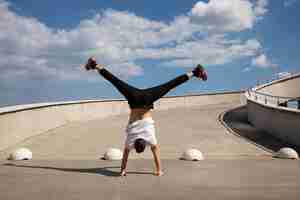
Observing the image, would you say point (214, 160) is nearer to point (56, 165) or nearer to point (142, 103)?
point (142, 103)

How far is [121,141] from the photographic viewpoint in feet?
43.8

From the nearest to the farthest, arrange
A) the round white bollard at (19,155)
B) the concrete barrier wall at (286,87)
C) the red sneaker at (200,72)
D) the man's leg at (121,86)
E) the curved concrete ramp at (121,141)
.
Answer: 1. the man's leg at (121,86)
2. the red sneaker at (200,72)
3. the round white bollard at (19,155)
4. the curved concrete ramp at (121,141)
5. the concrete barrier wall at (286,87)

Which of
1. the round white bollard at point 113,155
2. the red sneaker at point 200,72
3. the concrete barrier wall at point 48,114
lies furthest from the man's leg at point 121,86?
the concrete barrier wall at point 48,114

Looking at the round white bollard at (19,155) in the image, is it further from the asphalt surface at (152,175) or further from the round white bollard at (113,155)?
the round white bollard at (113,155)

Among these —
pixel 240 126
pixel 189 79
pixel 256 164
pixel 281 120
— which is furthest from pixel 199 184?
pixel 240 126

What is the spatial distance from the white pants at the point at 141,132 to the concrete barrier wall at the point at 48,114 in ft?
20.1

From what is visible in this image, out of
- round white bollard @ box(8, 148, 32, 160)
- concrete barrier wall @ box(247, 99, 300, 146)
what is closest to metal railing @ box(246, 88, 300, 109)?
concrete barrier wall @ box(247, 99, 300, 146)

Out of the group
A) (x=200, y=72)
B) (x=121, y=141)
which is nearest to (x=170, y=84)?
(x=200, y=72)

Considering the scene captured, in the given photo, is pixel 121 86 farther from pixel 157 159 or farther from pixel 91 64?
pixel 157 159

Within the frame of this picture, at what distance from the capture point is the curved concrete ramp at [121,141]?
36.4ft

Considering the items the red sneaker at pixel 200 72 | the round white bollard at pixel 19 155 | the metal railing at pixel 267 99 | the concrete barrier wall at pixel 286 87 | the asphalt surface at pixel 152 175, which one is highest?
the concrete barrier wall at pixel 286 87

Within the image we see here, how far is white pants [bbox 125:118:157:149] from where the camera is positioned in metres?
6.74

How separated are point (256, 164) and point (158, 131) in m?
7.35

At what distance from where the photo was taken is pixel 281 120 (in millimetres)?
13188
